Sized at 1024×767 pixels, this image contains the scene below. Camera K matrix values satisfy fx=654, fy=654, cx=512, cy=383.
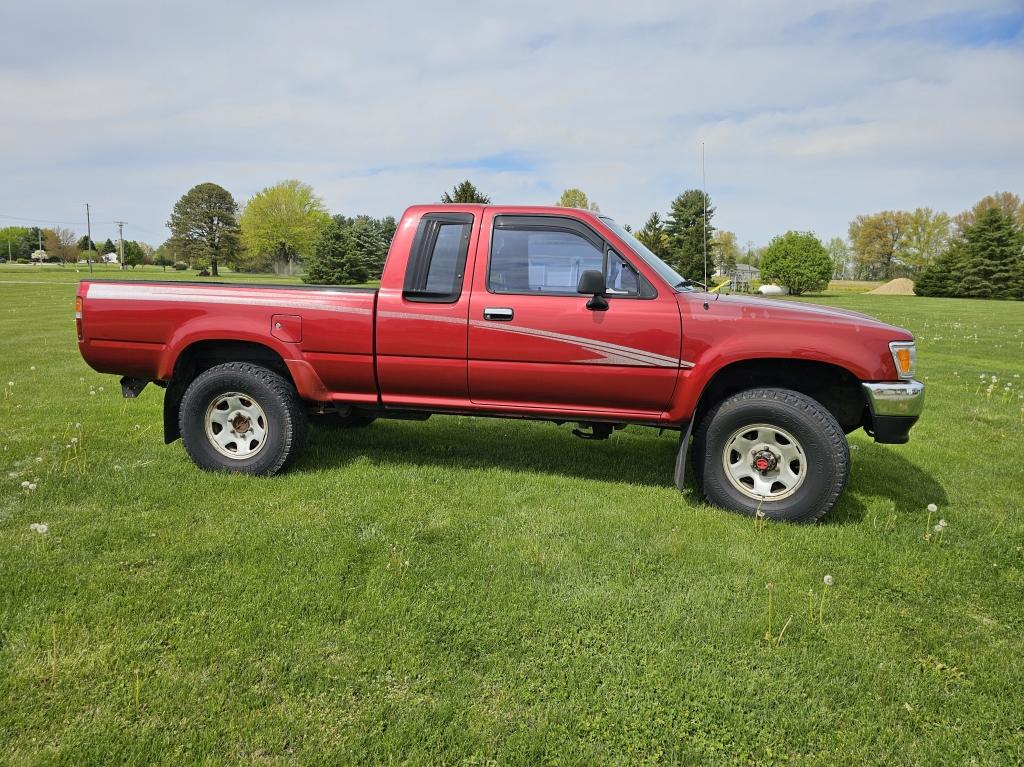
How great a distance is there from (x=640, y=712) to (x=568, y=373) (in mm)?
2316

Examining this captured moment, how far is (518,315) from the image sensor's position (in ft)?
14.3

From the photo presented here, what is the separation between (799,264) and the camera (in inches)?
1908

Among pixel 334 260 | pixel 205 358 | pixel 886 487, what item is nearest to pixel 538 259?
pixel 205 358

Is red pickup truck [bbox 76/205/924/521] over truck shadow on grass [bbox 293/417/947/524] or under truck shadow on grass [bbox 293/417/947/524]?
over

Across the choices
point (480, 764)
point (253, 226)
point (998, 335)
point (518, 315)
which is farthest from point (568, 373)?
point (253, 226)

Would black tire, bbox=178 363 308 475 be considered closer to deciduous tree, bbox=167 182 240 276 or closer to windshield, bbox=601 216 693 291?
windshield, bbox=601 216 693 291

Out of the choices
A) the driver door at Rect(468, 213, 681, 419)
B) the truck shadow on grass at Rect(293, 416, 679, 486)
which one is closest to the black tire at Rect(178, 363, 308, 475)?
the truck shadow on grass at Rect(293, 416, 679, 486)

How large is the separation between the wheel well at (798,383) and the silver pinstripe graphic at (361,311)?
43 centimetres

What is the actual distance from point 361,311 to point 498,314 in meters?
0.97

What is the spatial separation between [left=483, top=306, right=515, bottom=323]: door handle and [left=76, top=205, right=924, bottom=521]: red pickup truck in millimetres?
10

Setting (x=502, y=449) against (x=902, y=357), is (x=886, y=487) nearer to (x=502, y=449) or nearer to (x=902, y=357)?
(x=902, y=357)

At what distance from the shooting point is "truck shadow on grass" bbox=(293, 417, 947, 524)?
4.83 metres

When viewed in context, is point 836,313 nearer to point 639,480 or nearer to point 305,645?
point 639,480

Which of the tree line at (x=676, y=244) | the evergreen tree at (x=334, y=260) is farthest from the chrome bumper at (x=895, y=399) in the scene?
the evergreen tree at (x=334, y=260)
